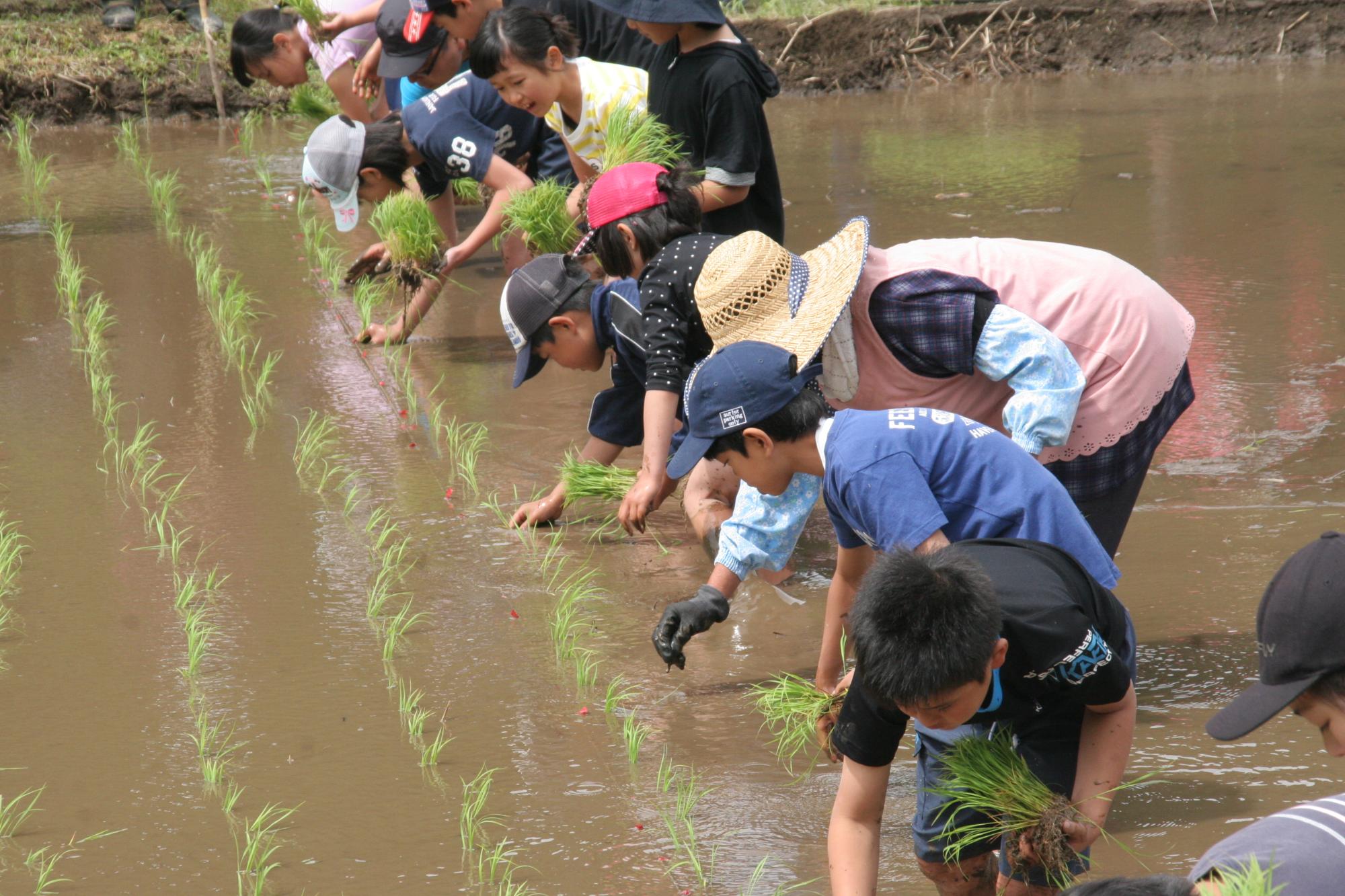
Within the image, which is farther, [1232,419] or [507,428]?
[507,428]

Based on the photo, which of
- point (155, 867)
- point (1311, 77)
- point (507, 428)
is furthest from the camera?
point (1311, 77)

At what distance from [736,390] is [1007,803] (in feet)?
2.39

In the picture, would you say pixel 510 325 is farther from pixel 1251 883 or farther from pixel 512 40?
pixel 1251 883

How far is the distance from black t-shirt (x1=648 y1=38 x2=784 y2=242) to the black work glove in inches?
47.0

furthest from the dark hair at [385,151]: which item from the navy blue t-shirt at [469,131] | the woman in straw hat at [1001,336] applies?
the woman in straw hat at [1001,336]

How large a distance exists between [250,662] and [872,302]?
4.99 feet

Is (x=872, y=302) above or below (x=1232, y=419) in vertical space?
above

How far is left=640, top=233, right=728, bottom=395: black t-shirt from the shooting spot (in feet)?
9.92

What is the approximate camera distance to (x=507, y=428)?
4.21 m

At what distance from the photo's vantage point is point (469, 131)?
484 cm

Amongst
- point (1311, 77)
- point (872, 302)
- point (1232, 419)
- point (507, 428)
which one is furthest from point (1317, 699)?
point (1311, 77)

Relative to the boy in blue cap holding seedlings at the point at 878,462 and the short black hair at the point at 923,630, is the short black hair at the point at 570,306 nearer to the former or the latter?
the boy in blue cap holding seedlings at the point at 878,462

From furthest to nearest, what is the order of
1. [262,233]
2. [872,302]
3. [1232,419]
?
[262,233], [1232,419], [872,302]

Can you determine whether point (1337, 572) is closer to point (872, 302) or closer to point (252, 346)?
point (872, 302)
